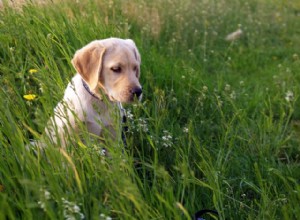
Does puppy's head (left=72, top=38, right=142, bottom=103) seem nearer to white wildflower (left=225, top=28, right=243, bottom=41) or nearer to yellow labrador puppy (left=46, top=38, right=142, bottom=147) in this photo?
yellow labrador puppy (left=46, top=38, right=142, bottom=147)

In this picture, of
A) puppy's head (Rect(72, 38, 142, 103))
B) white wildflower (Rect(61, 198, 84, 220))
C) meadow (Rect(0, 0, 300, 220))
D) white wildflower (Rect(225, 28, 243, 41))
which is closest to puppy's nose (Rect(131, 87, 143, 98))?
puppy's head (Rect(72, 38, 142, 103))

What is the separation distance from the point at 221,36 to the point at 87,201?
5146mm

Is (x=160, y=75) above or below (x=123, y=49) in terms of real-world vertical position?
below

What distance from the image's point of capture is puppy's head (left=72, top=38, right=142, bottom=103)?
318cm

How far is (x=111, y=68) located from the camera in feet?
10.8

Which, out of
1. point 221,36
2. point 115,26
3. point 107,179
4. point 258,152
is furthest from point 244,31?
point 107,179

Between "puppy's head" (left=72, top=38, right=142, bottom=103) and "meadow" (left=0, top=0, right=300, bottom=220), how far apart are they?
0.65 feet

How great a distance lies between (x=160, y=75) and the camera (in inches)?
170

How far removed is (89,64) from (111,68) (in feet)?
0.58

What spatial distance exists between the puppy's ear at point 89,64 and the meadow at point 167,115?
0.18 meters

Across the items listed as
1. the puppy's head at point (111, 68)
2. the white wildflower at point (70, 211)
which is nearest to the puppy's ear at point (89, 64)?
the puppy's head at point (111, 68)

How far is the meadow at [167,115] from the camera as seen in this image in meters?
2.09

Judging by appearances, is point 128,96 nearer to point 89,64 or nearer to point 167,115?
point 89,64

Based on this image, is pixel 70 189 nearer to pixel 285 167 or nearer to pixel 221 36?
pixel 285 167
